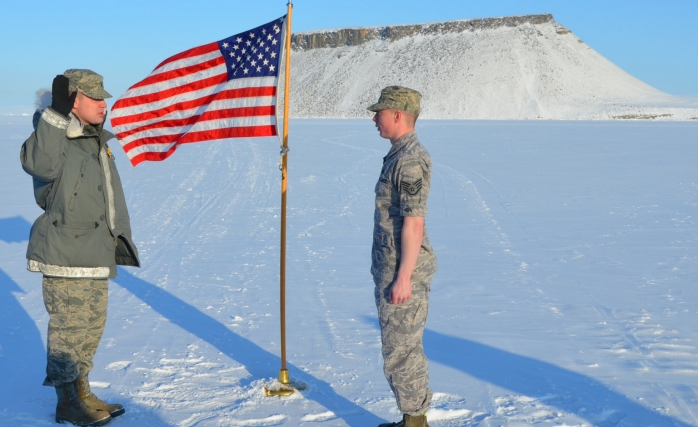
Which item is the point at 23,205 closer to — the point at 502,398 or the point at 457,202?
the point at 457,202

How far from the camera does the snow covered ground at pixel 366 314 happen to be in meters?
4.09

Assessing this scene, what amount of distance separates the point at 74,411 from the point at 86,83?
1771 millimetres

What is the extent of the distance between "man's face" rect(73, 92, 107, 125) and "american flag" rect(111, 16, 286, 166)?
63 cm

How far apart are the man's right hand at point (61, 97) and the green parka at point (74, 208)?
0.19 feet

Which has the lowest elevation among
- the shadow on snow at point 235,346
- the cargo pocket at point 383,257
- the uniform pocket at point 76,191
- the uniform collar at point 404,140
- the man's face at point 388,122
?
the shadow on snow at point 235,346

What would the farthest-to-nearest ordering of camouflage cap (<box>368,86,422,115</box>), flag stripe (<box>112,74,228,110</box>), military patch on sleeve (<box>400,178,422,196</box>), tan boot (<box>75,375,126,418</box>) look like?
flag stripe (<box>112,74,228,110</box>) → tan boot (<box>75,375,126,418</box>) → camouflage cap (<box>368,86,422,115</box>) → military patch on sleeve (<box>400,178,422,196</box>)

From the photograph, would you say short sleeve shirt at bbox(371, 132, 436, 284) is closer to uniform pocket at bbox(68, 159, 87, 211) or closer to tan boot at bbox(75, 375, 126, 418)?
uniform pocket at bbox(68, 159, 87, 211)

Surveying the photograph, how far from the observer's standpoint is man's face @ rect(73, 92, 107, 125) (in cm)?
363

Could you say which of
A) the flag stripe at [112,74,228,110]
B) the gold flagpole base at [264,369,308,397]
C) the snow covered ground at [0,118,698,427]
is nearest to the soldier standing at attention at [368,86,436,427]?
the snow covered ground at [0,118,698,427]

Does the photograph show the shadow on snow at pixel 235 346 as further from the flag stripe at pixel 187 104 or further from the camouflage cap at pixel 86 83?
the camouflage cap at pixel 86 83

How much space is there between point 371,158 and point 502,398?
16382mm

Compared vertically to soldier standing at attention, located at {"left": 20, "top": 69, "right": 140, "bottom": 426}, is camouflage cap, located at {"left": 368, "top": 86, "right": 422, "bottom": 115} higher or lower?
higher

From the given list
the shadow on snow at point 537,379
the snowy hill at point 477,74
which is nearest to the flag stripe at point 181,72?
the shadow on snow at point 537,379

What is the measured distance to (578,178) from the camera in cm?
1541
